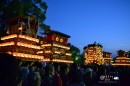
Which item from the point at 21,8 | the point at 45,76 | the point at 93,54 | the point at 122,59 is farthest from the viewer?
the point at 122,59

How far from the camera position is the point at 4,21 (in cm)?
3197

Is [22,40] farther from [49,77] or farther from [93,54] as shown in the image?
[93,54]

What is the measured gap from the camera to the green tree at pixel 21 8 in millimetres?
30641


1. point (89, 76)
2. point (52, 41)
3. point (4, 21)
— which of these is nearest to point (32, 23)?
point (4, 21)

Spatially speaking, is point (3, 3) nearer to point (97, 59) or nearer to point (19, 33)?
point (19, 33)

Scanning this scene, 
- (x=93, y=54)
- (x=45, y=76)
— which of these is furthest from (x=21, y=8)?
(x=93, y=54)

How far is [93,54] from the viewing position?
2726 inches

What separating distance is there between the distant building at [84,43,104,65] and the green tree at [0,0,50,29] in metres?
36.5

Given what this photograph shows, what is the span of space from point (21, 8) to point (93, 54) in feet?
137

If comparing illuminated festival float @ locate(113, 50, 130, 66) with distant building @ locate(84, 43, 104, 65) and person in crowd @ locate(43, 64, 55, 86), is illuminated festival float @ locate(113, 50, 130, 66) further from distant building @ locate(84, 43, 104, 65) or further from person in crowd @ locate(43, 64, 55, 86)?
person in crowd @ locate(43, 64, 55, 86)

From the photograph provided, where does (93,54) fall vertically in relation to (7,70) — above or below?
above

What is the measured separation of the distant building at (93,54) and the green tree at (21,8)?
120ft

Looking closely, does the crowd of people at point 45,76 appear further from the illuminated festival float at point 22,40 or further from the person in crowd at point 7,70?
the illuminated festival float at point 22,40

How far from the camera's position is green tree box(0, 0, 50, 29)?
30.6m
